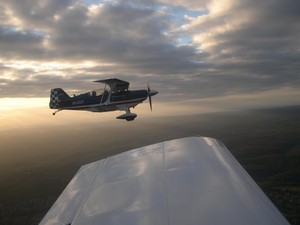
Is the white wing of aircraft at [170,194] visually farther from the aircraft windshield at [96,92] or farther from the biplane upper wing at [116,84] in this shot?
the aircraft windshield at [96,92]

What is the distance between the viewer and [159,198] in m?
5.59

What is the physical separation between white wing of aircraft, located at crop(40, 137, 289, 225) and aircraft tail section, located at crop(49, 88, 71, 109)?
918 inches

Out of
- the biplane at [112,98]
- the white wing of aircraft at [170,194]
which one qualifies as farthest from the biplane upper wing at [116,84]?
the white wing of aircraft at [170,194]

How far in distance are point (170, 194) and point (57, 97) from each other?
27688 millimetres

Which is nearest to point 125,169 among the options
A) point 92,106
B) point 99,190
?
point 99,190

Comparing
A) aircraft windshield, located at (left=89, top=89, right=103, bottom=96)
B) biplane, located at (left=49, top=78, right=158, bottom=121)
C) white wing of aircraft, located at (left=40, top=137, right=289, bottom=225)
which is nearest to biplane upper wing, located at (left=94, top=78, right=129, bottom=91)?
biplane, located at (left=49, top=78, right=158, bottom=121)

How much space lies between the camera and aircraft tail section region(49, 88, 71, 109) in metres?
31.0

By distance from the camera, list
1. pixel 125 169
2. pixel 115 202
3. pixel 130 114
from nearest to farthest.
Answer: pixel 115 202 → pixel 125 169 → pixel 130 114

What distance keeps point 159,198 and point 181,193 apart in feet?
1.44

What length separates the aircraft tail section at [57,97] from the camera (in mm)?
31044

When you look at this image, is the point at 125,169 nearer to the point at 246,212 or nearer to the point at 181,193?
the point at 181,193

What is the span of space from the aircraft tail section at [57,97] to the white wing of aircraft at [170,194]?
76.5 ft

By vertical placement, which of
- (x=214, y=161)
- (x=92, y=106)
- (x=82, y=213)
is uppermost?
(x=92, y=106)

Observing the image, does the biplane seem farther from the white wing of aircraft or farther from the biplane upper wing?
the white wing of aircraft
